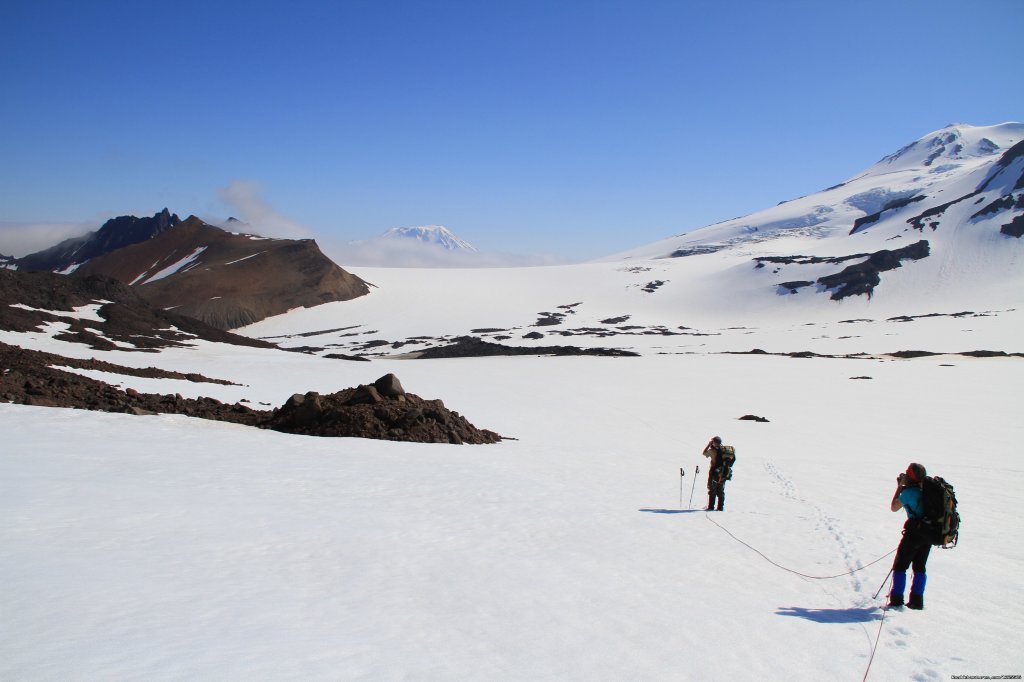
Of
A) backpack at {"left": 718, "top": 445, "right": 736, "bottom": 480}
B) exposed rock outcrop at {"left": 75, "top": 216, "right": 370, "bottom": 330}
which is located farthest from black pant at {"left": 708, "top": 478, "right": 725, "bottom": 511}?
exposed rock outcrop at {"left": 75, "top": 216, "right": 370, "bottom": 330}

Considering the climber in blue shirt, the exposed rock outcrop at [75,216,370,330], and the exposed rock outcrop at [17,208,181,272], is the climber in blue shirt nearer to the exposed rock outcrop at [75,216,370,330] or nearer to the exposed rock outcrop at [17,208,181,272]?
the exposed rock outcrop at [75,216,370,330]

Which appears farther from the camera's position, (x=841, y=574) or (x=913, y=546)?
(x=841, y=574)

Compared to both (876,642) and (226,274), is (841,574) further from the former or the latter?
(226,274)

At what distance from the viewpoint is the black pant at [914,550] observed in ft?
22.4

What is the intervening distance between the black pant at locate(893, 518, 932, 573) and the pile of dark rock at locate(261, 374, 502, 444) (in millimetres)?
13335

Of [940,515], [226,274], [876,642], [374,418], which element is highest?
[226,274]

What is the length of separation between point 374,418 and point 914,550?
14.7 meters

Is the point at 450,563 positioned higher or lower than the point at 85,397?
lower

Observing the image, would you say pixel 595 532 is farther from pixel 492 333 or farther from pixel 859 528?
pixel 492 333

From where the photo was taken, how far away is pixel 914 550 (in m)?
6.84

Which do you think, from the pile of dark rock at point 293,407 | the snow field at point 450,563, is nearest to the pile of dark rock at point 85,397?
the pile of dark rock at point 293,407

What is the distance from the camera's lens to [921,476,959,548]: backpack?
22.3 ft

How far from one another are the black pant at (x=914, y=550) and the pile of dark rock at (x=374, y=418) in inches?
525

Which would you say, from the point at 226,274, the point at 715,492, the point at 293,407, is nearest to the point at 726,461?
the point at 715,492
